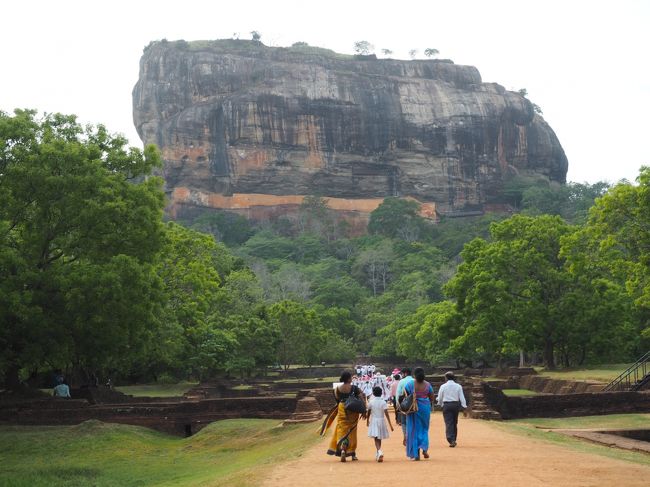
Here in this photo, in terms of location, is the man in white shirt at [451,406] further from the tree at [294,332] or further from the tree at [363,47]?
the tree at [363,47]

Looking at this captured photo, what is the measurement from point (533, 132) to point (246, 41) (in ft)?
136

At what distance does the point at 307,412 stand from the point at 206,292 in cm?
1741

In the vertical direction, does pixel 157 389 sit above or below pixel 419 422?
below

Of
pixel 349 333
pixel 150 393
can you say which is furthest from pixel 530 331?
pixel 349 333

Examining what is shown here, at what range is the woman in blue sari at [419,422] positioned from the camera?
11.9 metres

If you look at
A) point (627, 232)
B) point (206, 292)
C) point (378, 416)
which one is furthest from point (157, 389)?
point (378, 416)

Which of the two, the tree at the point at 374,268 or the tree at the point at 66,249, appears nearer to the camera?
the tree at the point at 66,249

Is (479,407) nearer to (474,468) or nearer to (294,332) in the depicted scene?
(474,468)

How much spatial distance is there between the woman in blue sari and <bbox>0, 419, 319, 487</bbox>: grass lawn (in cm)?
202

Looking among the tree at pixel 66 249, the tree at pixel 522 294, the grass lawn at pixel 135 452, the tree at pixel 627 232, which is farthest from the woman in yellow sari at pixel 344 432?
the tree at pixel 522 294

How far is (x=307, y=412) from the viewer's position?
1995cm

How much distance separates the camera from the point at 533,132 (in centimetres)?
12388

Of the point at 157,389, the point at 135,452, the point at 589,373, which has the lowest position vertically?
the point at 135,452

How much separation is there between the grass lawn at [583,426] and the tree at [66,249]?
10290 millimetres
